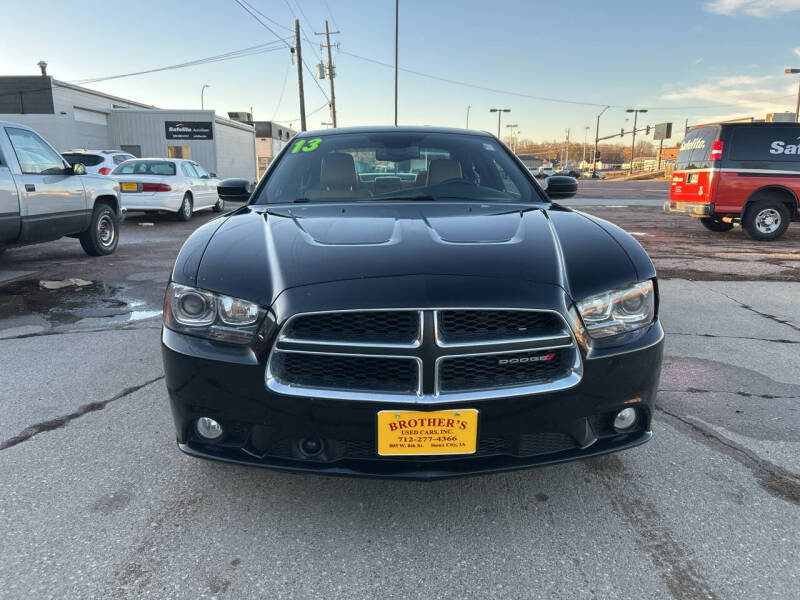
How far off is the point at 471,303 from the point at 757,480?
1620mm

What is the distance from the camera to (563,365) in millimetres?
1970

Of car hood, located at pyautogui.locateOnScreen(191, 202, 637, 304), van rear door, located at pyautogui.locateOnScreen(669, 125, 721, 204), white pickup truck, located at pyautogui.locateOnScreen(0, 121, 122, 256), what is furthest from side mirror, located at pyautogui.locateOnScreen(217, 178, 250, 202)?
van rear door, located at pyautogui.locateOnScreen(669, 125, 721, 204)

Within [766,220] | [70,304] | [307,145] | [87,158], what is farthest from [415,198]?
[87,158]

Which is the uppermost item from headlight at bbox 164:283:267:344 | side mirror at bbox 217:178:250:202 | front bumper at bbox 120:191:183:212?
side mirror at bbox 217:178:250:202

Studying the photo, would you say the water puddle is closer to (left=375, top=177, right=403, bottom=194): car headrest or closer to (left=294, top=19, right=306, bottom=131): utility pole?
(left=375, top=177, right=403, bottom=194): car headrest

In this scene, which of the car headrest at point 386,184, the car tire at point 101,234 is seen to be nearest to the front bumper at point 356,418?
the car headrest at point 386,184

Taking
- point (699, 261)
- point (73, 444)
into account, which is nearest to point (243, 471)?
point (73, 444)

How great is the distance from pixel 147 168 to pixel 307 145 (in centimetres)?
1118

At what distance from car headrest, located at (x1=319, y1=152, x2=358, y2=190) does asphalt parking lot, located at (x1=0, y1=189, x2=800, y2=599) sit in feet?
5.27

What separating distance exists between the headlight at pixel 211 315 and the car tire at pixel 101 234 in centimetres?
711

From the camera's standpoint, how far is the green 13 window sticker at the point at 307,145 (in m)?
3.60

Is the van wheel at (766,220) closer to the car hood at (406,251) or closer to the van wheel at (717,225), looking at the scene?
the van wheel at (717,225)

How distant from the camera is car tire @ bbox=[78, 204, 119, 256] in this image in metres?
8.24

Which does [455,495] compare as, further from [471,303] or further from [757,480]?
[757,480]
